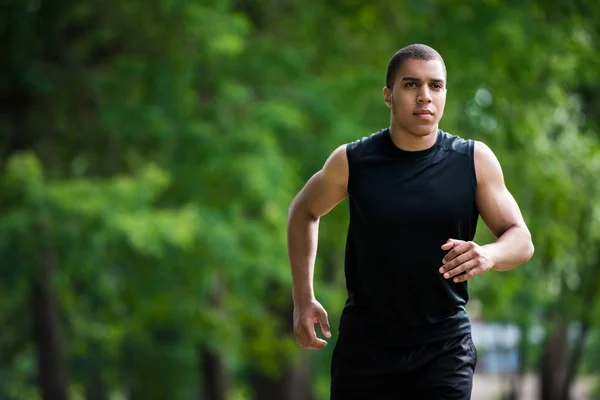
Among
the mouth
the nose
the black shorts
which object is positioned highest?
the nose

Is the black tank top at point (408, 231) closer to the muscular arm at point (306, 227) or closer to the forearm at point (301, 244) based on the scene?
the muscular arm at point (306, 227)

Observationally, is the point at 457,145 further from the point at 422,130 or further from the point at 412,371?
the point at 412,371

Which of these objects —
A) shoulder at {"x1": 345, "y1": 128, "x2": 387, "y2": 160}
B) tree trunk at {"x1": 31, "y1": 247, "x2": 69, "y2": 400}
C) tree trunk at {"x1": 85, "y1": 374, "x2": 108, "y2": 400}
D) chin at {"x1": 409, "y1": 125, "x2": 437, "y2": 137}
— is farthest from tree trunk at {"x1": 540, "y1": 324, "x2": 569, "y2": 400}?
chin at {"x1": 409, "y1": 125, "x2": 437, "y2": 137}

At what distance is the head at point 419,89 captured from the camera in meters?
3.88

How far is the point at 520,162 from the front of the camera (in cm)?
1519

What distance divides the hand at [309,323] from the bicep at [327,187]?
0.35 metres

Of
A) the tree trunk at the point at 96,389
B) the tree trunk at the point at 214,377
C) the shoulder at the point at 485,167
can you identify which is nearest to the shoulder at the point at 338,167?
the shoulder at the point at 485,167

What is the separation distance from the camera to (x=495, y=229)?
396 cm

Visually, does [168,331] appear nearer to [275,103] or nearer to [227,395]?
[227,395]

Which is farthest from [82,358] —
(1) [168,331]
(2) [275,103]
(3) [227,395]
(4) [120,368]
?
(2) [275,103]

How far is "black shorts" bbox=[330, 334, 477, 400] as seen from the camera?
3932mm

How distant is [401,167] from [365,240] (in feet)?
0.92

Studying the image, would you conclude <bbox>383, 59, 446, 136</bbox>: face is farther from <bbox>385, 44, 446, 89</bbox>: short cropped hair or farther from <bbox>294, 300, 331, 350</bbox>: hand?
<bbox>294, 300, 331, 350</bbox>: hand

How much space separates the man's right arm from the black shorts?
6.9 inches
